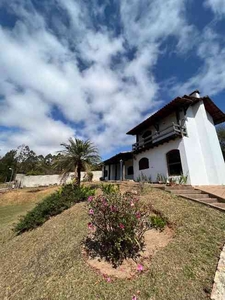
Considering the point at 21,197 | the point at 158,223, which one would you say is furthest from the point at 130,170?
the point at 158,223

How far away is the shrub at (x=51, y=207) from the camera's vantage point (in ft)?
22.5

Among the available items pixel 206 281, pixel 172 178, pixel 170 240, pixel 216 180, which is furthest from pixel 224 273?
pixel 216 180

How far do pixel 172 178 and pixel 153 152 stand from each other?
318cm

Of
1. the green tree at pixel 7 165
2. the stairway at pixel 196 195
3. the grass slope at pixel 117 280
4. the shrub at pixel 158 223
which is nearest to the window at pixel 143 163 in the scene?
the stairway at pixel 196 195

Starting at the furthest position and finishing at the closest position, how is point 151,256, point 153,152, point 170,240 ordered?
1. point 153,152
2. point 170,240
3. point 151,256

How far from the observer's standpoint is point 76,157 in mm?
10625

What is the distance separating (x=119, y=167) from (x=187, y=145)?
12.9 metres

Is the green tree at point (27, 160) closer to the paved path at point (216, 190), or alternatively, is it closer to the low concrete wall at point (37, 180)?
the low concrete wall at point (37, 180)

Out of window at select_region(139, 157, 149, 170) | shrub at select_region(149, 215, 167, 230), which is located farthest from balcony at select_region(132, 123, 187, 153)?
shrub at select_region(149, 215, 167, 230)

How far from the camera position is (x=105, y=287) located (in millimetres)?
2893

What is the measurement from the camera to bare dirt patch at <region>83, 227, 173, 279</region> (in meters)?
3.19

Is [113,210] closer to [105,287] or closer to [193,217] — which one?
[105,287]

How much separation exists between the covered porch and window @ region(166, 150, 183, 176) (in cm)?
532

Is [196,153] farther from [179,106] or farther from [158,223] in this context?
[158,223]
